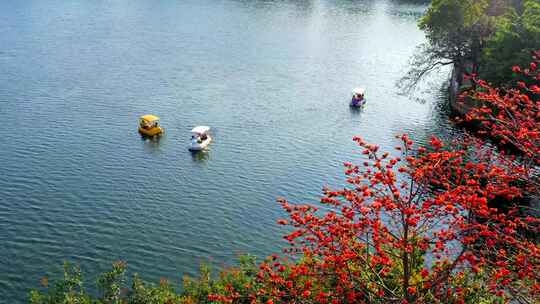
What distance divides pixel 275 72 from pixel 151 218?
5685cm

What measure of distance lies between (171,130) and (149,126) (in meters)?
3.52

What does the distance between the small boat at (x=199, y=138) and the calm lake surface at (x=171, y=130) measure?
1.15 meters

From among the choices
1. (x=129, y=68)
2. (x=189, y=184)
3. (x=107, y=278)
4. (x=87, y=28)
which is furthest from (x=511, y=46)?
(x=87, y=28)

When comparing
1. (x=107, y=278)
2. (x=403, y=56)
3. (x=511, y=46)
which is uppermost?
(x=511, y=46)

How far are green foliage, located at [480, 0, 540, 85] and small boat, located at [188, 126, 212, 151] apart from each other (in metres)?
36.1

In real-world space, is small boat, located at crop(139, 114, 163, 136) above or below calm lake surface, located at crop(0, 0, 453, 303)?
above

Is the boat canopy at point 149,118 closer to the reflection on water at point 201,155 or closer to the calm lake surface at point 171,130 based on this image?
the calm lake surface at point 171,130

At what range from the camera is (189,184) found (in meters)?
55.0

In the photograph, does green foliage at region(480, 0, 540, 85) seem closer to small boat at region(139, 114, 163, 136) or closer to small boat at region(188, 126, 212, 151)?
small boat at region(188, 126, 212, 151)

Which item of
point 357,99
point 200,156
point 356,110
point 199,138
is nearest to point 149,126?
point 199,138

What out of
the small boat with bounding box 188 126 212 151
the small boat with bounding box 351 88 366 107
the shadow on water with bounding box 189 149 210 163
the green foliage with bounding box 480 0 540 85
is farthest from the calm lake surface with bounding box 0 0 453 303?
the green foliage with bounding box 480 0 540 85

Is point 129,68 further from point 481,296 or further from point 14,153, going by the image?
point 481,296

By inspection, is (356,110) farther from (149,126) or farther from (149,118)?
(149,126)

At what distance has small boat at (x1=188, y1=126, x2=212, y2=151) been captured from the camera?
62781 mm
